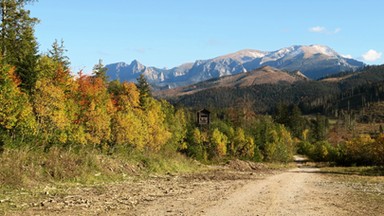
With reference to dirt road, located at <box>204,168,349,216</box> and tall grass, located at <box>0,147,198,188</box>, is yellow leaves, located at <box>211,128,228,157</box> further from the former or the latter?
dirt road, located at <box>204,168,349,216</box>

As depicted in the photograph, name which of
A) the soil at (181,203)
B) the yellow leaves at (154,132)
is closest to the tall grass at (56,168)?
the soil at (181,203)

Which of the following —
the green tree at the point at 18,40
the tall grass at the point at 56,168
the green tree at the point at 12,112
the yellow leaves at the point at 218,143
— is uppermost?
the green tree at the point at 18,40

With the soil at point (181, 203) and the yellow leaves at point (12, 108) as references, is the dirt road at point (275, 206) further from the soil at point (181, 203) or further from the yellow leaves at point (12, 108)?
the yellow leaves at point (12, 108)

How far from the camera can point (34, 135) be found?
33.1 metres

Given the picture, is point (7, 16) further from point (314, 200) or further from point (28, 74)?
point (314, 200)

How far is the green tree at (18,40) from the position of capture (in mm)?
35312

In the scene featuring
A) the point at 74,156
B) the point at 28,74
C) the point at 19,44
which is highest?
the point at 19,44

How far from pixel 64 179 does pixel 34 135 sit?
8.04 meters

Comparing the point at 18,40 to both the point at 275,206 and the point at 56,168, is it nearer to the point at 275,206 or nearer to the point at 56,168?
the point at 56,168

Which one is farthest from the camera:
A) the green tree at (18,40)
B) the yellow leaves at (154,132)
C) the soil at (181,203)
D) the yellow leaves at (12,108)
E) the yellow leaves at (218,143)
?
the yellow leaves at (218,143)

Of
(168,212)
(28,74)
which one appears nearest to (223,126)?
(28,74)

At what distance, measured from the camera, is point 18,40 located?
39.1m

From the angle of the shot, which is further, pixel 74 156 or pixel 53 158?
pixel 74 156

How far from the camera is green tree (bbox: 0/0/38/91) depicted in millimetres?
35312
